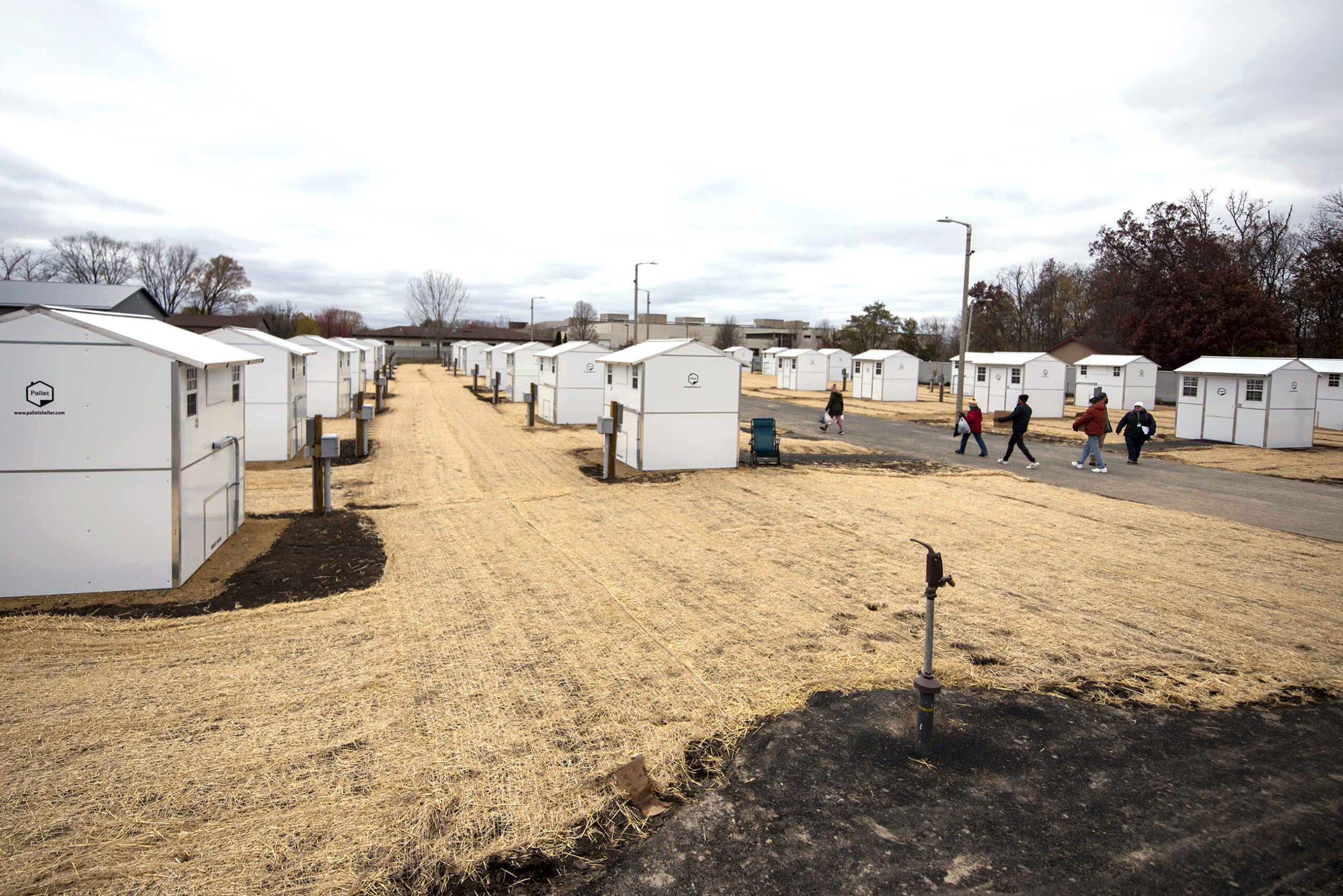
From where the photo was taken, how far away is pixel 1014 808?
432 centimetres

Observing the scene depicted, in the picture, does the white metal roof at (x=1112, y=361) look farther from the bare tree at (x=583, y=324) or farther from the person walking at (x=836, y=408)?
the bare tree at (x=583, y=324)

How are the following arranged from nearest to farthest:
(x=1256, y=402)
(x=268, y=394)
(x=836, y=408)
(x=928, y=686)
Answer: (x=928, y=686) < (x=268, y=394) < (x=1256, y=402) < (x=836, y=408)

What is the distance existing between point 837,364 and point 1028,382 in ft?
60.5

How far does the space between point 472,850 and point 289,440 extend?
1568 cm

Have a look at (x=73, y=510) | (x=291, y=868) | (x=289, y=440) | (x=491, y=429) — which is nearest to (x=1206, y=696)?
(x=291, y=868)

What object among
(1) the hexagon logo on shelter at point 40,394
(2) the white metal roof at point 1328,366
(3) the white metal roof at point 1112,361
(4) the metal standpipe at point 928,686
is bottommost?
(4) the metal standpipe at point 928,686

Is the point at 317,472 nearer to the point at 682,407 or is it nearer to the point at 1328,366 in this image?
the point at 682,407

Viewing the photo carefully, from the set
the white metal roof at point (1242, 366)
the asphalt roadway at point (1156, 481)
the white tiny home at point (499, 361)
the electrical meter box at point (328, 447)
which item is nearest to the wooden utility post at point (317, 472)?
the electrical meter box at point (328, 447)

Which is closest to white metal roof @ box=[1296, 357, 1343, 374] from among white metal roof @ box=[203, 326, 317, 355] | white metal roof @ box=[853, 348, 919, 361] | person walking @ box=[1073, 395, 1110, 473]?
white metal roof @ box=[853, 348, 919, 361]

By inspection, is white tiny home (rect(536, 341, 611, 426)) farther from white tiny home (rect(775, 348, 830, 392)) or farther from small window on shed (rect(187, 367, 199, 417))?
white tiny home (rect(775, 348, 830, 392))

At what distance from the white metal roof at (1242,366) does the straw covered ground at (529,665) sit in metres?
14.1

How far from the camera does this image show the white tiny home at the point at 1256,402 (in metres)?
22.9

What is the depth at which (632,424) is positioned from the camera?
1683 centimetres

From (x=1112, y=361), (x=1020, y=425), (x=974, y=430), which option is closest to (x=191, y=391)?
(x=1020, y=425)
